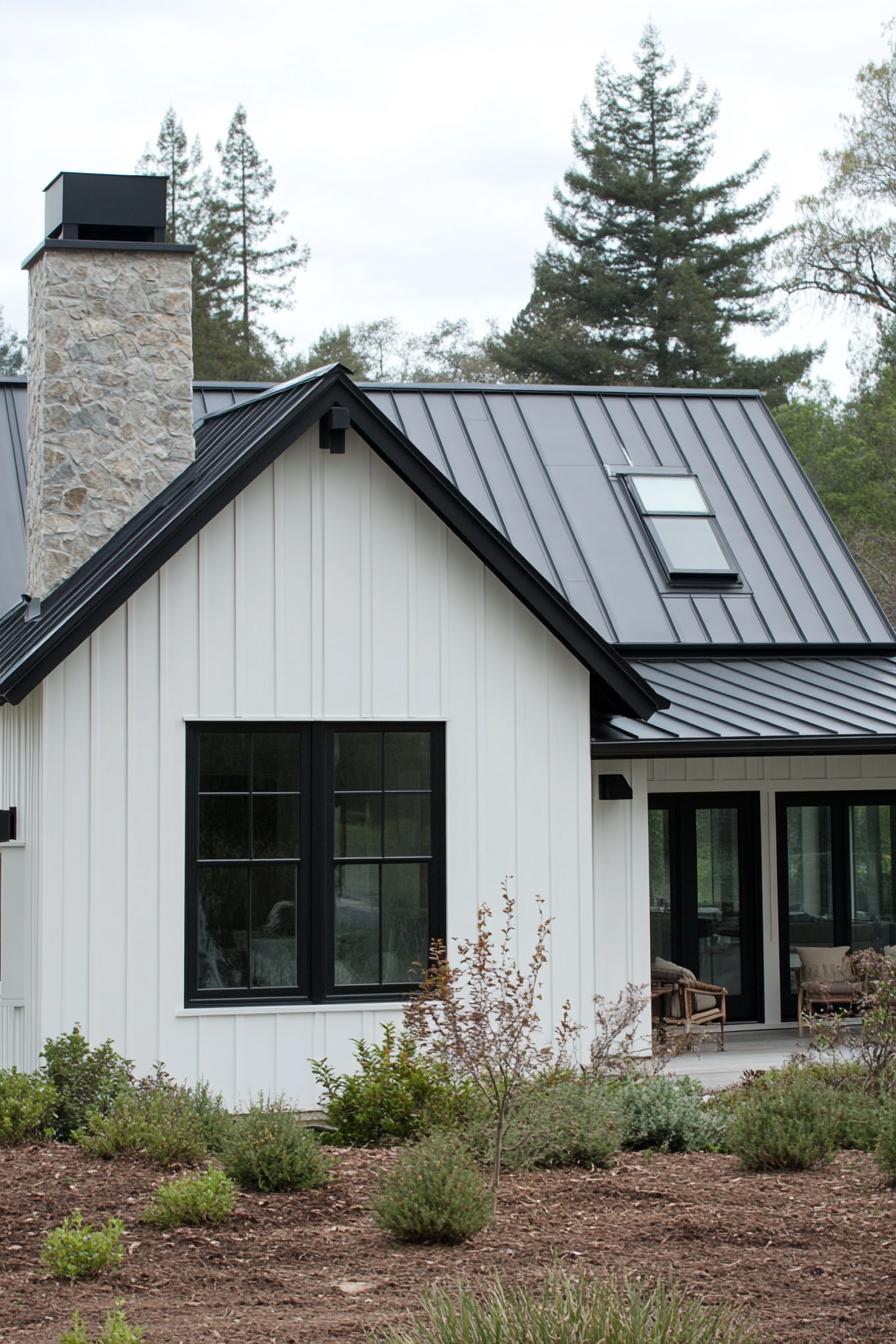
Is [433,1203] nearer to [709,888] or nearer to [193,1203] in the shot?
[193,1203]

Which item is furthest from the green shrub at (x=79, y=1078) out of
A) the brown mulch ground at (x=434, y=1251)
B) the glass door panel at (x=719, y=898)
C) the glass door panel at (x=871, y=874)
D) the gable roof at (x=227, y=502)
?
the glass door panel at (x=871, y=874)

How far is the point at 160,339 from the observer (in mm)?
12039

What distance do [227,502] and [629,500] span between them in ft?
20.2

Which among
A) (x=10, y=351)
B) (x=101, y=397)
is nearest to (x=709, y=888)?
(x=101, y=397)

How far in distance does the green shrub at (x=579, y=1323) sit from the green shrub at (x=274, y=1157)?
9.43 feet

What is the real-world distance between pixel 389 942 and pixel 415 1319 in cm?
550

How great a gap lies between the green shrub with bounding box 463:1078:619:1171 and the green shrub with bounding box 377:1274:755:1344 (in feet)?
11.2

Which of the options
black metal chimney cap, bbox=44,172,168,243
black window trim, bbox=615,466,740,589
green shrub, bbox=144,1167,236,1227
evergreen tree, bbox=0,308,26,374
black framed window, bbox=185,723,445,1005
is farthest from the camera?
evergreen tree, bbox=0,308,26,374

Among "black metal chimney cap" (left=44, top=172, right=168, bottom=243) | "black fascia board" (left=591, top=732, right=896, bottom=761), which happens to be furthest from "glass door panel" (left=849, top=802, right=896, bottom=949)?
"black metal chimney cap" (left=44, top=172, right=168, bottom=243)

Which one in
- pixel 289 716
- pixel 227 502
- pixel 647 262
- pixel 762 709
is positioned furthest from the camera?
pixel 647 262

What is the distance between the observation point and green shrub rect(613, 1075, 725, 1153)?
952 centimetres

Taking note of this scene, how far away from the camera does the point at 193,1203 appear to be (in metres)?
7.27

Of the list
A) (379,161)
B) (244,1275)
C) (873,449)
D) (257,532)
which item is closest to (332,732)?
(257,532)

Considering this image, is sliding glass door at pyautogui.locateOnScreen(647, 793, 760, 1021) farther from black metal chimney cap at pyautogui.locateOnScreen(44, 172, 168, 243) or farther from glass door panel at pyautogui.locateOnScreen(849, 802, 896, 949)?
black metal chimney cap at pyautogui.locateOnScreen(44, 172, 168, 243)
